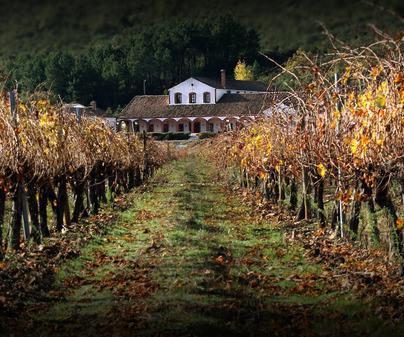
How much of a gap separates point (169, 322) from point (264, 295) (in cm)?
157

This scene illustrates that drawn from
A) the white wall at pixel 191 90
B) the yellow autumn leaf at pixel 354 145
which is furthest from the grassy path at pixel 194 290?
the white wall at pixel 191 90

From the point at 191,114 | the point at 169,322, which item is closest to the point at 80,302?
the point at 169,322

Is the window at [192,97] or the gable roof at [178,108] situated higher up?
the window at [192,97]

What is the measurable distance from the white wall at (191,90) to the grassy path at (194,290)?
210 ft

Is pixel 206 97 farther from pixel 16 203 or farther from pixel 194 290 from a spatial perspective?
pixel 194 290

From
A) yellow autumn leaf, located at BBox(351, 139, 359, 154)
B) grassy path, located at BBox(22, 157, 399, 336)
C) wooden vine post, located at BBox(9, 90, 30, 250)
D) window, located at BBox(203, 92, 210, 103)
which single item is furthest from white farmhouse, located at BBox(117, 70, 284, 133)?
yellow autumn leaf, located at BBox(351, 139, 359, 154)

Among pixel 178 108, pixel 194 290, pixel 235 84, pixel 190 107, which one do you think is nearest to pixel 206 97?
pixel 190 107

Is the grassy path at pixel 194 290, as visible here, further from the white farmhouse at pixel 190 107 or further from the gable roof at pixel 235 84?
the gable roof at pixel 235 84

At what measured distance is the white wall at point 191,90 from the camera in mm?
75125

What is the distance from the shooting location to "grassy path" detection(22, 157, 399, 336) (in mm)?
5676

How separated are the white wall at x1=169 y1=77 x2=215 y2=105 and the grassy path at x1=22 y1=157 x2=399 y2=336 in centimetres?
6407

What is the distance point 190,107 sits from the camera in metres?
73.9

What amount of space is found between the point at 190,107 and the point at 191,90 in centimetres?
316

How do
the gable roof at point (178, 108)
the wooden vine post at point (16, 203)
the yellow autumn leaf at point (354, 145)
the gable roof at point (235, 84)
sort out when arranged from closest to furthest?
the yellow autumn leaf at point (354, 145)
the wooden vine post at point (16, 203)
the gable roof at point (178, 108)
the gable roof at point (235, 84)
